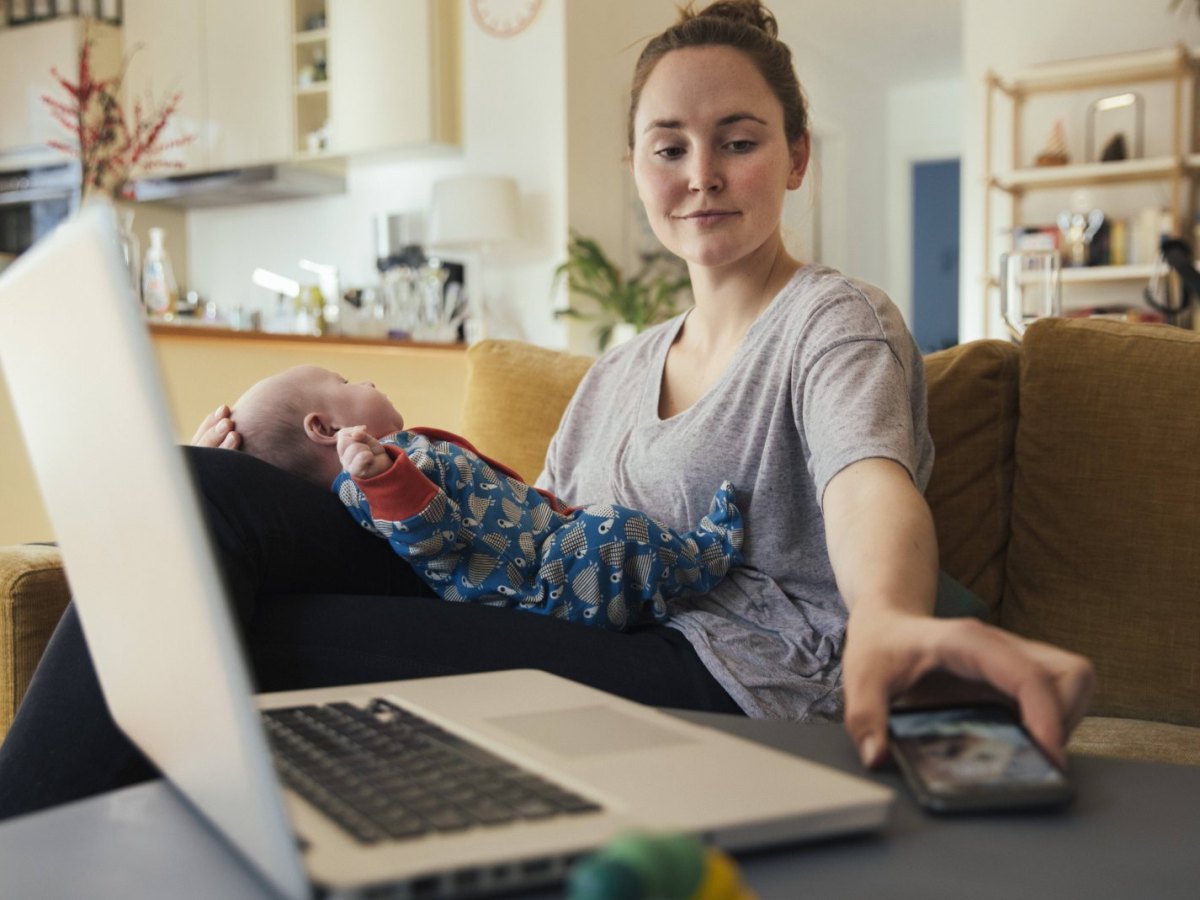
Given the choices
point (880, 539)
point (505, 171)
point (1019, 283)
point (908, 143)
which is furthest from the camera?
point (908, 143)

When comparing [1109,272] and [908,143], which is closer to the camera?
[1109,272]

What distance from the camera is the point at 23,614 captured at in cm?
136

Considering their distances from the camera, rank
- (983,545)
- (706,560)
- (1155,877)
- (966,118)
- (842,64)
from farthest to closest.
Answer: (842,64)
(966,118)
(983,545)
(706,560)
(1155,877)

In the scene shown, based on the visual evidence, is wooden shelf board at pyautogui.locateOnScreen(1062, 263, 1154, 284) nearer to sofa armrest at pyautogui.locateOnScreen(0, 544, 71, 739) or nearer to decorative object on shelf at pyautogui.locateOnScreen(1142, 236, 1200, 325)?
decorative object on shelf at pyautogui.locateOnScreen(1142, 236, 1200, 325)

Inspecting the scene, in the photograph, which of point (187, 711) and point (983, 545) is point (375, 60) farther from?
point (187, 711)

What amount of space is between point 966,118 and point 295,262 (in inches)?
133

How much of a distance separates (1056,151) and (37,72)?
492 cm

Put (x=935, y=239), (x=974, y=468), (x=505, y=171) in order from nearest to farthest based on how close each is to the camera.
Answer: (x=974, y=468) → (x=505, y=171) → (x=935, y=239)

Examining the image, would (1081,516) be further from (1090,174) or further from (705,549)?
(1090,174)

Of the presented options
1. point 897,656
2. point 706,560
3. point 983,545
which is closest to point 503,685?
point 897,656

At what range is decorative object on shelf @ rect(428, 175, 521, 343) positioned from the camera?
16.6 feet

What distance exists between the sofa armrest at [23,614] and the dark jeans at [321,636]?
41 cm

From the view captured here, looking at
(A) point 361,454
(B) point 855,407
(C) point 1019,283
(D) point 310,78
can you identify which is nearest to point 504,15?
(D) point 310,78

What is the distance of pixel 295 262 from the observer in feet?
20.3
